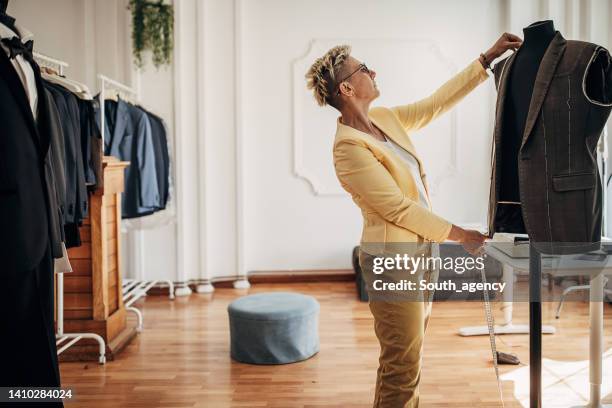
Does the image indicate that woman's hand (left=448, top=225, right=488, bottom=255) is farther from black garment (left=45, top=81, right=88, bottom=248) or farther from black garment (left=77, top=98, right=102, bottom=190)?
black garment (left=77, top=98, right=102, bottom=190)

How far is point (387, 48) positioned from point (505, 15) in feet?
3.47

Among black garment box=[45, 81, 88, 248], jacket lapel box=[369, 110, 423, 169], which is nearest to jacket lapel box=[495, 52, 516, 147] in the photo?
jacket lapel box=[369, 110, 423, 169]

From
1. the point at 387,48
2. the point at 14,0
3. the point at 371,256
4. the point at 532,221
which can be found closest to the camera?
the point at 532,221

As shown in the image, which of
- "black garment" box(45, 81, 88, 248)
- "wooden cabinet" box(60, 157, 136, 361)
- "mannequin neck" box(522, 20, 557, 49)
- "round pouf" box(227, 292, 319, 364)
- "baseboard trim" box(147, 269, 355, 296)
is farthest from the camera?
"baseboard trim" box(147, 269, 355, 296)

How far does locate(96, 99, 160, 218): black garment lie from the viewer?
4.23m

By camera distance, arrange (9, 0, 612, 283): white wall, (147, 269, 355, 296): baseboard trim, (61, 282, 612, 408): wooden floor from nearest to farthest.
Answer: (61, 282, 612, 408): wooden floor < (9, 0, 612, 283): white wall < (147, 269, 355, 296): baseboard trim

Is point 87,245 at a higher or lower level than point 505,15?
lower

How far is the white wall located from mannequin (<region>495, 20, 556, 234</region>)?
3302mm

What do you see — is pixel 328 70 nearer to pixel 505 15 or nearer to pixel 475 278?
pixel 475 278

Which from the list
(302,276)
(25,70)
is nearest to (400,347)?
(25,70)

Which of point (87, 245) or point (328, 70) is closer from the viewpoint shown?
point (328, 70)

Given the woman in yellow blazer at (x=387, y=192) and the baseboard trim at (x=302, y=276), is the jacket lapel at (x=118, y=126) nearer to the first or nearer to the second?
the baseboard trim at (x=302, y=276)

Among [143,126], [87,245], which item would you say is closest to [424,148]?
[143,126]

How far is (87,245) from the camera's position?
339 cm
